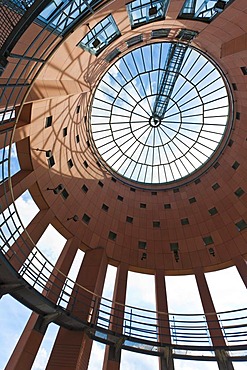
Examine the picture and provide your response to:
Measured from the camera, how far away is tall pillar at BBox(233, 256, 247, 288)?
23.7 m

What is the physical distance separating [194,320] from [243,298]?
5.73m

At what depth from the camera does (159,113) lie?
99.9ft

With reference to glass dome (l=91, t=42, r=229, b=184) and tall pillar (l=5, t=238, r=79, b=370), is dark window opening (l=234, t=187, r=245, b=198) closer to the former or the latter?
glass dome (l=91, t=42, r=229, b=184)

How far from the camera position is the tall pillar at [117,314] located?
17.2 metres

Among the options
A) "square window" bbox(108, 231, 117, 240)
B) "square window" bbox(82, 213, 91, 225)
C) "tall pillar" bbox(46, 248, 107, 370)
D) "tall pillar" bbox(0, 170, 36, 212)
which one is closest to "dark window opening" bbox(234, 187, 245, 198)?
"square window" bbox(108, 231, 117, 240)

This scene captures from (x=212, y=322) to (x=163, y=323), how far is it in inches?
163

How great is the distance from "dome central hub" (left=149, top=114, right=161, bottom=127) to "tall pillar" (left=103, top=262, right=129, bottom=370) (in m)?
17.5

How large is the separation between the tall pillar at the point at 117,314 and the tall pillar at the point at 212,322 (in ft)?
22.7

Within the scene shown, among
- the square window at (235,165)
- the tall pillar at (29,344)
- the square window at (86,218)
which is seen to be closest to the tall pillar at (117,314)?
the tall pillar at (29,344)

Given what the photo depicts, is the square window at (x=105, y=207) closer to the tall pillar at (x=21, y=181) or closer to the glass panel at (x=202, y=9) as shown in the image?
the tall pillar at (x=21, y=181)

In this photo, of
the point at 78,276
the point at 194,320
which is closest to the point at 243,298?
the point at 194,320

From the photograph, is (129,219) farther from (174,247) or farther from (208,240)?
(208,240)

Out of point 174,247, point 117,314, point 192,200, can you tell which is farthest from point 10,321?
point 192,200

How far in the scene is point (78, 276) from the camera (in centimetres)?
2272
